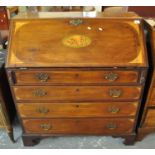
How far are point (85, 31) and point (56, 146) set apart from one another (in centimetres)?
103

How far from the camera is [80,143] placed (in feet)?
5.86

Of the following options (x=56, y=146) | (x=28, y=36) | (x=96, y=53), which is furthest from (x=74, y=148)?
(x=28, y=36)

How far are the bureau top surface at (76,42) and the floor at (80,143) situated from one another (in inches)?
Result: 33.6

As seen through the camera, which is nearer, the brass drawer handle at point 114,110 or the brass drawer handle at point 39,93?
the brass drawer handle at point 39,93

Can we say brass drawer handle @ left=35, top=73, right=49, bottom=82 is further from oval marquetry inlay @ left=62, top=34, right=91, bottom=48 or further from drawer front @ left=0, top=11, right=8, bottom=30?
drawer front @ left=0, top=11, right=8, bottom=30

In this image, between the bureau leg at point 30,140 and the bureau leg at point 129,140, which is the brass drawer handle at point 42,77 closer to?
the bureau leg at point 30,140

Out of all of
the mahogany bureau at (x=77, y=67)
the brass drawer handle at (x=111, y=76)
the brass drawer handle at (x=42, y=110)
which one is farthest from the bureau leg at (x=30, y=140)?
the brass drawer handle at (x=111, y=76)

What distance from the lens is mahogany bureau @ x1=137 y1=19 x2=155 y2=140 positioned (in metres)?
1.35

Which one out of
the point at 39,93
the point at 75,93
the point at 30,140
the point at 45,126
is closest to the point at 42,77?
the point at 39,93

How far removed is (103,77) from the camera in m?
1.30

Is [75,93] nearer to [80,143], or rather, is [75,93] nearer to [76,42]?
[76,42]

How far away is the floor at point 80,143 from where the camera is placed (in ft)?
5.75

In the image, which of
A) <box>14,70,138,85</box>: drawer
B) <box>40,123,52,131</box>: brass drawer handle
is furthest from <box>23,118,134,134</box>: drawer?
<box>14,70,138,85</box>: drawer

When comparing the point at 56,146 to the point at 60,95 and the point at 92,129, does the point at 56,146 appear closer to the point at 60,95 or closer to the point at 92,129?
the point at 92,129
